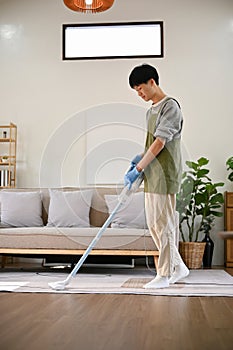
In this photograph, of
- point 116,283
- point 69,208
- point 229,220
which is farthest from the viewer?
point 229,220

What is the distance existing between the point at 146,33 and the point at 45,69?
1178 mm

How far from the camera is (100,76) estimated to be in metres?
5.57

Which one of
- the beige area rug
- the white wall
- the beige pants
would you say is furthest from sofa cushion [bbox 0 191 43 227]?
the beige pants

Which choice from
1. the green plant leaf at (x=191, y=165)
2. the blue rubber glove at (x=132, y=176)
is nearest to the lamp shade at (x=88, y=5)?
the blue rubber glove at (x=132, y=176)

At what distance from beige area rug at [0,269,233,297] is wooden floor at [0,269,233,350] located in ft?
0.63

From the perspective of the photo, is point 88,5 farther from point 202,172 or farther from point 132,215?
point 202,172

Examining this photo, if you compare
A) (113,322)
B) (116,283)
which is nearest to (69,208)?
(116,283)

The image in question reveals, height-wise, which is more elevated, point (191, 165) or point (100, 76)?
point (100, 76)

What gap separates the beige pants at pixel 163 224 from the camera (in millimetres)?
3064

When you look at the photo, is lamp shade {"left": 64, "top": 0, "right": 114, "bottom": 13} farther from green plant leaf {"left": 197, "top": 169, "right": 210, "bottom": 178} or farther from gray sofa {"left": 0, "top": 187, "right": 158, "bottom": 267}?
green plant leaf {"left": 197, "top": 169, "right": 210, "bottom": 178}

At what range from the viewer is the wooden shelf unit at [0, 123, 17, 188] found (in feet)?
17.6

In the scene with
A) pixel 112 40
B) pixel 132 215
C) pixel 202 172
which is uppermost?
pixel 112 40

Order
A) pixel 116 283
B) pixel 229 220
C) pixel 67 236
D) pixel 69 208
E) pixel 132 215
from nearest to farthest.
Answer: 1. pixel 116 283
2. pixel 67 236
3. pixel 132 215
4. pixel 69 208
5. pixel 229 220

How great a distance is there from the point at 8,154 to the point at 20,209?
1.19 m
